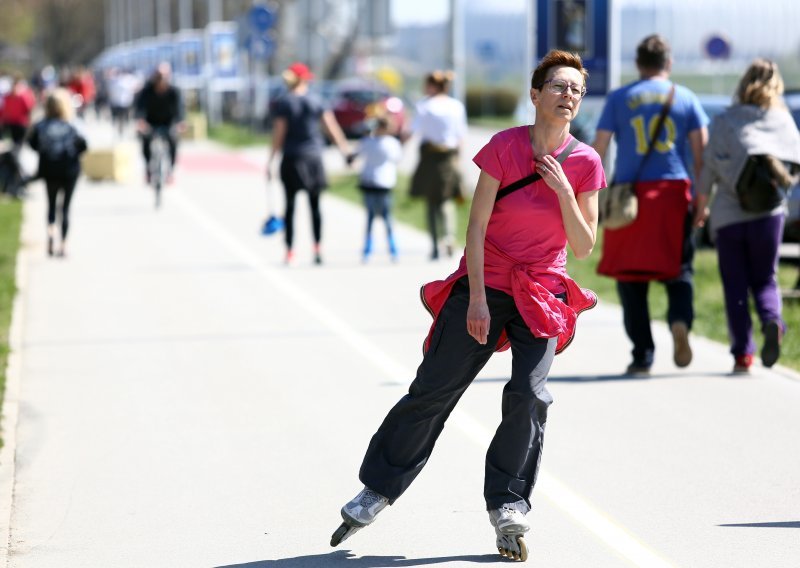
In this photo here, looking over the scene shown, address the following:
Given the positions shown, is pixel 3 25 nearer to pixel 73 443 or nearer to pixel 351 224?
pixel 351 224

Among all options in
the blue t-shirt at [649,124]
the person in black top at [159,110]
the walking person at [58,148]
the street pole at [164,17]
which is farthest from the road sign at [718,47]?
the street pole at [164,17]

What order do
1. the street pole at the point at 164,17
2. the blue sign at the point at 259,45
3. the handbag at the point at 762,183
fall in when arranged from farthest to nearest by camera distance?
the street pole at the point at 164,17 < the blue sign at the point at 259,45 < the handbag at the point at 762,183

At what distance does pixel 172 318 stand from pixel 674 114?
4554 millimetres

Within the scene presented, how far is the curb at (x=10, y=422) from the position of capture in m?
6.32

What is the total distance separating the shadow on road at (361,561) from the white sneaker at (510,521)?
16 centimetres

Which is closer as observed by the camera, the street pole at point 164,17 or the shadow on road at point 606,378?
the shadow on road at point 606,378

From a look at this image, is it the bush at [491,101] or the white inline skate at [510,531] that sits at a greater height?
Result: the bush at [491,101]

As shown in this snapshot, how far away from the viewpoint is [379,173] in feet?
50.8

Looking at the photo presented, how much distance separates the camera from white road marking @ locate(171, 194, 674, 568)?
5.91 meters

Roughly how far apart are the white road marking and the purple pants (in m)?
1.80

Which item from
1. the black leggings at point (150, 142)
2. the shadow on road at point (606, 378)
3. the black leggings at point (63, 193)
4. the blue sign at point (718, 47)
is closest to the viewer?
the shadow on road at point (606, 378)

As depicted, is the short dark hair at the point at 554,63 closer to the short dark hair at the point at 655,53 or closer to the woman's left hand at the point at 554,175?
the woman's left hand at the point at 554,175

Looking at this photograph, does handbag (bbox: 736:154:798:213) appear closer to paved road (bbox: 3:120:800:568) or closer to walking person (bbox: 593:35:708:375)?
walking person (bbox: 593:35:708:375)

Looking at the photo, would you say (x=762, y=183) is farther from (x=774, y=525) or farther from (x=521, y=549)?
(x=521, y=549)
